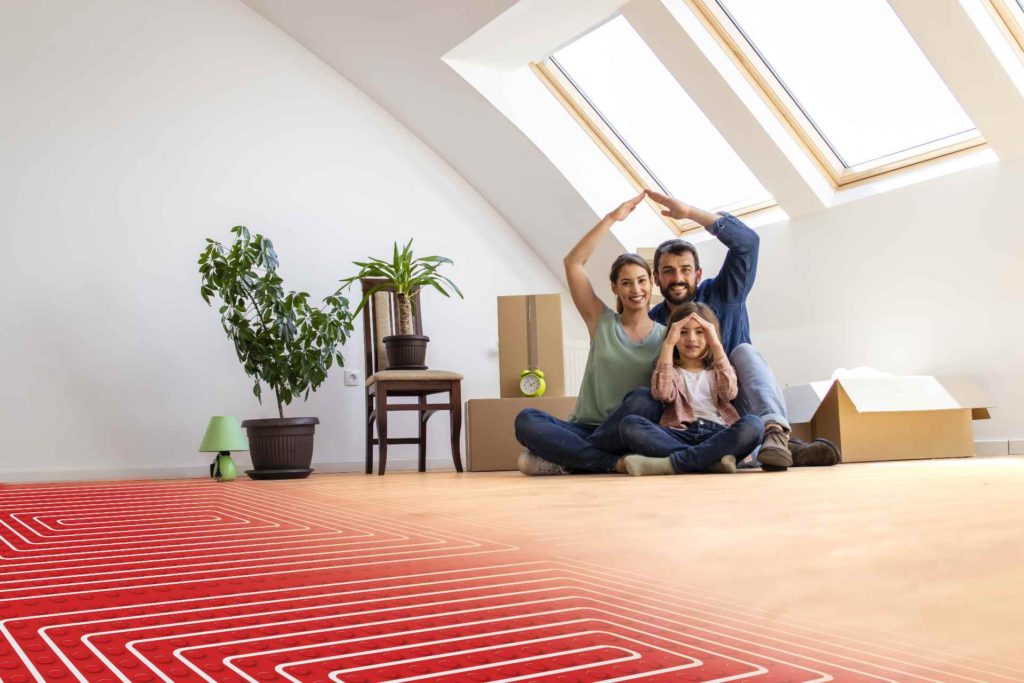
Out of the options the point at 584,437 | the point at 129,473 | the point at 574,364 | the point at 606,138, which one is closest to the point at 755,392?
the point at 584,437

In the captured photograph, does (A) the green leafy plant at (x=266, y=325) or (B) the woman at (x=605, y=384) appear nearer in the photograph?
(B) the woman at (x=605, y=384)

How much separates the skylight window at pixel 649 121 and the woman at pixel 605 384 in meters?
1.65

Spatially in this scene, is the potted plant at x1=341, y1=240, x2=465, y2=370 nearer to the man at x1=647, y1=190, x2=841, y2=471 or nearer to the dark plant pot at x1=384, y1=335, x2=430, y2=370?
the dark plant pot at x1=384, y1=335, x2=430, y2=370

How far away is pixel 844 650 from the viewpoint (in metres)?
0.70

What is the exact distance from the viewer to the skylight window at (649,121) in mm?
4957

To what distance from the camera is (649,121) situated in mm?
5234

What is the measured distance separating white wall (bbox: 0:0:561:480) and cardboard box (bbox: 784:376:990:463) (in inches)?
85.5

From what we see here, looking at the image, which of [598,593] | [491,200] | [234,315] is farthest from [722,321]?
[598,593]

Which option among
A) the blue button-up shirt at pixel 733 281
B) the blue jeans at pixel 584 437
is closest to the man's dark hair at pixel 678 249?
the blue button-up shirt at pixel 733 281

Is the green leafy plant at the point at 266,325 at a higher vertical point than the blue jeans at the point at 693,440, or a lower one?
higher

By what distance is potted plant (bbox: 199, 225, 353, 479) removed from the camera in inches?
158

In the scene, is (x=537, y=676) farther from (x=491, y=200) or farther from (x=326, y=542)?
(x=491, y=200)

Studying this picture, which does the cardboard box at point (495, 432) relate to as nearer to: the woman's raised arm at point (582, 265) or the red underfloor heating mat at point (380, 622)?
the woman's raised arm at point (582, 265)

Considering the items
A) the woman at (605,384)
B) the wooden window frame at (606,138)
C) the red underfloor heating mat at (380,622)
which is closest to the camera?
the red underfloor heating mat at (380,622)
